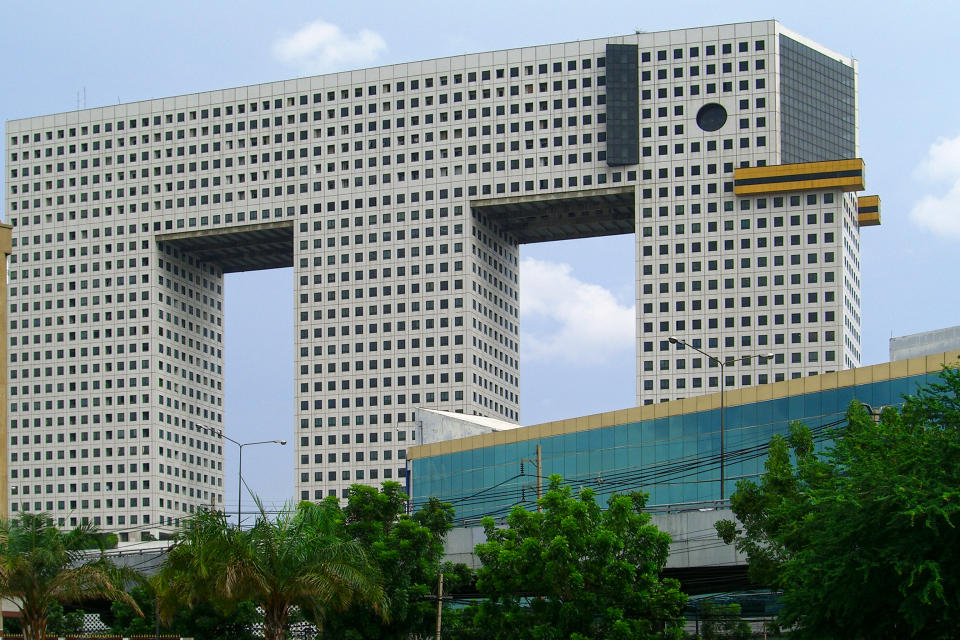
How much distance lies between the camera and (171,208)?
188 metres

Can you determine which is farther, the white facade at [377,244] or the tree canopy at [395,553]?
the white facade at [377,244]

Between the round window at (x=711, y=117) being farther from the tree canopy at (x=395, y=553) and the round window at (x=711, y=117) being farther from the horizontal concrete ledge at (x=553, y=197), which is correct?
the tree canopy at (x=395, y=553)

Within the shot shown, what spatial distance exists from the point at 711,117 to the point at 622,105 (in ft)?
31.7

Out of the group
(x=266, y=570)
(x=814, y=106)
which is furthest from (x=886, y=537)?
(x=814, y=106)

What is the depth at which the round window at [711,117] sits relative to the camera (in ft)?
544

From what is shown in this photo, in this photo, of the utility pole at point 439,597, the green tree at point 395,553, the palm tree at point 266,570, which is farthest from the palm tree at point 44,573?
the utility pole at point 439,597

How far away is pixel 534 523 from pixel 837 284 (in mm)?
108413

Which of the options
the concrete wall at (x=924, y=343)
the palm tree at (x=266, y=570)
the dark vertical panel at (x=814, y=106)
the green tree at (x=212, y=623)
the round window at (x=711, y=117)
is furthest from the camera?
the round window at (x=711, y=117)

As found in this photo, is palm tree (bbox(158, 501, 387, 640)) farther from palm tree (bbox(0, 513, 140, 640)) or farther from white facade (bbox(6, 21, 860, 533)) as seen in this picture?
white facade (bbox(6, 21, 860, 533))

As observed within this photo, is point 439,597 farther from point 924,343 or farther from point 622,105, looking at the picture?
point 622,105

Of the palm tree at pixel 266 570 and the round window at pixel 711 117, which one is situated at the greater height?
the round window at pixel 711 117

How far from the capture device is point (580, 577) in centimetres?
5450

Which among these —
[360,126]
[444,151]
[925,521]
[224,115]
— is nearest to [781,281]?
[444,151]

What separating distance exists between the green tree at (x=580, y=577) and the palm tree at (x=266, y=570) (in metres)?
4.84
